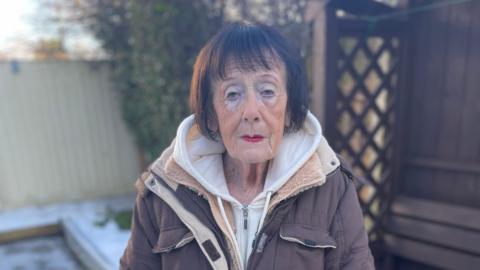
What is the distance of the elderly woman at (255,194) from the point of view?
4.62 ft

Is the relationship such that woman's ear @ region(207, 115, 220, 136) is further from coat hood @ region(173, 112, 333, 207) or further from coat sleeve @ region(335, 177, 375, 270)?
coat sleeve @ region(335, 177, 375, 270)

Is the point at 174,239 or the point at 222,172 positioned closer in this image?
the point at 174,239

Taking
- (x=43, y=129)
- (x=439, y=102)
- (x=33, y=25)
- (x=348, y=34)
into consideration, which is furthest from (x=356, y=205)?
(x=33, y=25)

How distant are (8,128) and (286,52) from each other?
4858mm

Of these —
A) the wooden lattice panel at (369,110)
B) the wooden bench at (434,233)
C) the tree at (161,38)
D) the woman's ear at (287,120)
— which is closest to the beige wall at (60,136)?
the tree at (161,38)

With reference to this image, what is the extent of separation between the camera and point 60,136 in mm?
5586

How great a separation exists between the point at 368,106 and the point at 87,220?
3.40 meters

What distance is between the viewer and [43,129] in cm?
548

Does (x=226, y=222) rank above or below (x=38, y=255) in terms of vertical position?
above

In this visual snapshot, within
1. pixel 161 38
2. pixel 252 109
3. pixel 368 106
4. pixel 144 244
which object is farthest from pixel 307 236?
pixel 161 38

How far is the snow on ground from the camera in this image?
4.10 m

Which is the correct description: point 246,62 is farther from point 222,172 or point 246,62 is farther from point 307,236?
point 307,236

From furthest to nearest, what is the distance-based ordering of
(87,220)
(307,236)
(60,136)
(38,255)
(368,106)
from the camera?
(60,136) < (87,220) < (38,255) < (368,106) < (307,236)

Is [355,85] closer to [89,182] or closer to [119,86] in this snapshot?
[119,86]
